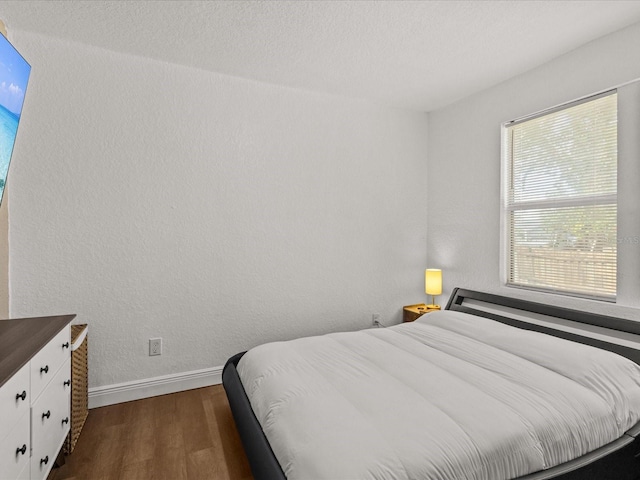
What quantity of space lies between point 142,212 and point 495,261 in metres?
2.92

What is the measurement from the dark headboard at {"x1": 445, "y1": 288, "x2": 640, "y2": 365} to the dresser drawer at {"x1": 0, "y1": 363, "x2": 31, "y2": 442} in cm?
286

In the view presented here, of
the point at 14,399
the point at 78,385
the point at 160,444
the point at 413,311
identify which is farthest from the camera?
the point at 413,311

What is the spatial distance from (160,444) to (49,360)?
0.82m

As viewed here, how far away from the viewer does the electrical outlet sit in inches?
100.0

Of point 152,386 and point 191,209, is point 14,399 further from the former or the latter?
point 191,209

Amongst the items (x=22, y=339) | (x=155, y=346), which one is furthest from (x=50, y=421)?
(x=155, y=346)

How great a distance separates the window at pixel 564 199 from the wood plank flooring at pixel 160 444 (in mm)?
2503

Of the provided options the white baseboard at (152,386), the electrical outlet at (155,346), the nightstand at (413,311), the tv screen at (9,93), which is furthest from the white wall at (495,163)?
the tv screen at (9,93)

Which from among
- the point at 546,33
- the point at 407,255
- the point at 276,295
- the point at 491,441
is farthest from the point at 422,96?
the point at 491,441

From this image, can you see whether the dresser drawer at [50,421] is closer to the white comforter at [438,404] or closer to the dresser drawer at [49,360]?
the dresser drawer at [49,360]

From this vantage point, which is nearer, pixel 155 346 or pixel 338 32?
pixel 338 32

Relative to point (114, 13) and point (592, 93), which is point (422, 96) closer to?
point (592, 93)

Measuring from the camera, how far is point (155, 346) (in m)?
2.55

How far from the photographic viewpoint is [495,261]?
117 inches
